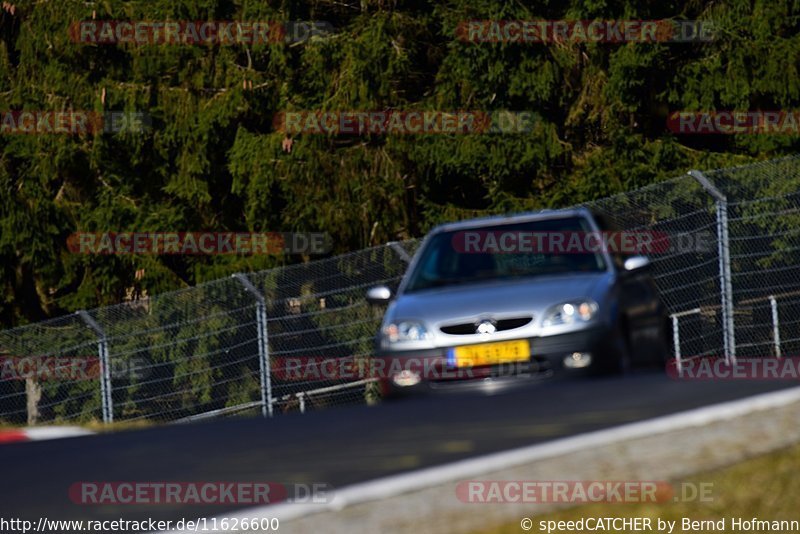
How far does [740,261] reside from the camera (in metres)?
15.0

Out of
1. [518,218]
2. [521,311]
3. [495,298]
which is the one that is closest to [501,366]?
[521,311]

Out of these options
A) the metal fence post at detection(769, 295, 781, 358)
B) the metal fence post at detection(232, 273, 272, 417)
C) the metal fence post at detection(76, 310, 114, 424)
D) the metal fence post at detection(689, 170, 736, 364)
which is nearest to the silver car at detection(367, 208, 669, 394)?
the metal fence post at detection(689, 170, 736, 364)

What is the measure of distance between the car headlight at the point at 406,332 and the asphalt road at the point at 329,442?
1485 mm

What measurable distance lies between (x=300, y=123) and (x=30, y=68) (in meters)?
6.22

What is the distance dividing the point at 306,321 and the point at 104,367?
2001mm

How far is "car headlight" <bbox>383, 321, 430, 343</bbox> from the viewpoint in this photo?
10.7 meters

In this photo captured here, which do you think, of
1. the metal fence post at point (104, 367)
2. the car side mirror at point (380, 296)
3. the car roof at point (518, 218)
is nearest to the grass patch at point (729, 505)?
the car side mirror at point (380, 296)

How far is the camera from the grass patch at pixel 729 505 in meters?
5.11

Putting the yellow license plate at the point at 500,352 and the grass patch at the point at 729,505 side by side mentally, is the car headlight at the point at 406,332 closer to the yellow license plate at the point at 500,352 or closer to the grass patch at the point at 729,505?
the yellow license plate at the point at 500,352

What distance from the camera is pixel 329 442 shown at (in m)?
7.47

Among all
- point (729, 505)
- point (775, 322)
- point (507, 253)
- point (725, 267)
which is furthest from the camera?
point (775, 322)

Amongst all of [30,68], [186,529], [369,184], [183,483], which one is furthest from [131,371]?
[30,68]

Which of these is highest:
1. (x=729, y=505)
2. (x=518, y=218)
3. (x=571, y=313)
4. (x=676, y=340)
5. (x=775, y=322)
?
(x=729, y=505)

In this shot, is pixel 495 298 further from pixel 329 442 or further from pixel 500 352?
pixel 329 442
